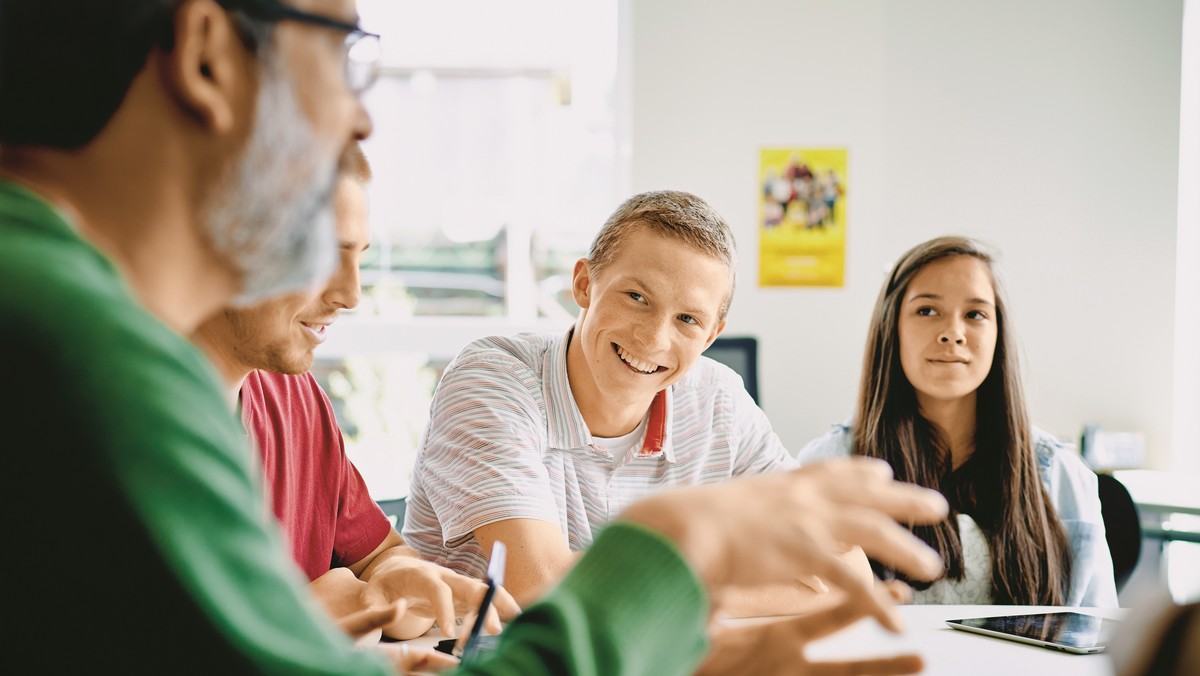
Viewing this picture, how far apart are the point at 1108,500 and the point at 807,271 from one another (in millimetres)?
1667

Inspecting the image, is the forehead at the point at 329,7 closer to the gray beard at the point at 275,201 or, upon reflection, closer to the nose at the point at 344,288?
the gray beard at the point at 275,201

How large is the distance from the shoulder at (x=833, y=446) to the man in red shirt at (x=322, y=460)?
1.07m

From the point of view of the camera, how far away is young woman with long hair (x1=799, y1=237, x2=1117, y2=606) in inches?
83.4

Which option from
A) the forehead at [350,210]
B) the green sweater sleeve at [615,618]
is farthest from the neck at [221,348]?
the green sweater sleeve at [615,618]

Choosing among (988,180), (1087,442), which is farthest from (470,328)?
(1087,442)

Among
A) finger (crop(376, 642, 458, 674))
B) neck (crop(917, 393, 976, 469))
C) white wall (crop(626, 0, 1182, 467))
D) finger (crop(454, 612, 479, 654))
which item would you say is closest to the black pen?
finger (crop(376, 642, 458, 674))

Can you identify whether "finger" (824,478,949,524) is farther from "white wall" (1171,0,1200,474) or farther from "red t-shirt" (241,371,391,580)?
"white wall" (1171,0,1200,474)

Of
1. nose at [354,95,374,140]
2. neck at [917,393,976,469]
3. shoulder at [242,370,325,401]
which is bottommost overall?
neck at [917,393,976,469]

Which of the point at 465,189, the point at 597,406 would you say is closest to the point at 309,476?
the point at 597,406

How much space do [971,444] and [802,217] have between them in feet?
5.52

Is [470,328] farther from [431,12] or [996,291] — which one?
[996,291]

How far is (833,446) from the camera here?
7.86 ft

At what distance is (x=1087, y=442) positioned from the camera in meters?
3.77

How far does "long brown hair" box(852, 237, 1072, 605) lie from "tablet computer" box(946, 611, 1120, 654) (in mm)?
535
